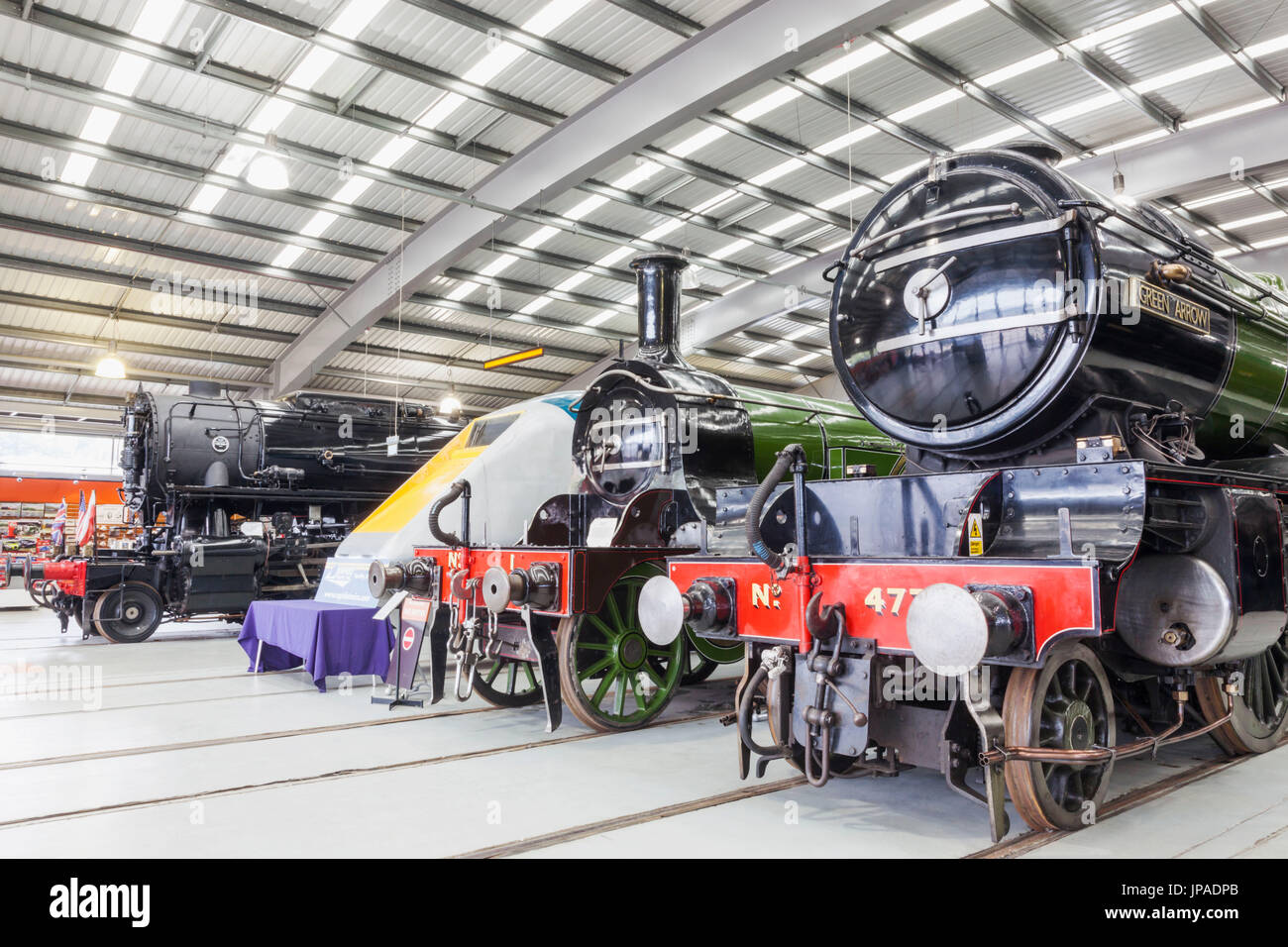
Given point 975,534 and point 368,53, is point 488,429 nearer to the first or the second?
point 368,53

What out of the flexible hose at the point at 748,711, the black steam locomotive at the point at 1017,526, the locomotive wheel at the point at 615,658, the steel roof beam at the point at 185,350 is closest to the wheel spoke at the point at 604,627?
the locomotive wheel at the point at 615,658

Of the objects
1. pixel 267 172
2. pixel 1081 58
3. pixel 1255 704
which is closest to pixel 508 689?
pixel 1255 704

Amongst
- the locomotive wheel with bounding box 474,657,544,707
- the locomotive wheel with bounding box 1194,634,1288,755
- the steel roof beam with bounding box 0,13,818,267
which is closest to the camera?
the locomotive wheel with bounding box 1194,634,1288,755

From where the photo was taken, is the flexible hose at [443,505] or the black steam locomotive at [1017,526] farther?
the flexible hose at [443,505]

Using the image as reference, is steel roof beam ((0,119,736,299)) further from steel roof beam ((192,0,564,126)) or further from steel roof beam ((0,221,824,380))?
steel roof beam ((192,0,564,126))

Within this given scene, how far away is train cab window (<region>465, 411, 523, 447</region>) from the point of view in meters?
7.78

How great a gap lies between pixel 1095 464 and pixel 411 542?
206 inches

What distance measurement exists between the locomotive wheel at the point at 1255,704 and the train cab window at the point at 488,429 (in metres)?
5.46

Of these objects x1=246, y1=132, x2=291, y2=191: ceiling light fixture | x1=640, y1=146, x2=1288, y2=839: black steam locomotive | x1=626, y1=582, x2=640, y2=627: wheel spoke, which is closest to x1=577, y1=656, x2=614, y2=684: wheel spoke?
x1=626, y1=582, x2=640, y2=627: wheel spoke

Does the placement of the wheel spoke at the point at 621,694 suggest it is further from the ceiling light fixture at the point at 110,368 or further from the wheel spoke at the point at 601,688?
the ceiling light fixture at the point at 110,368

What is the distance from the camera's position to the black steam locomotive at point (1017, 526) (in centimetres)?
300

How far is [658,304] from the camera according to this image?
6.18 metres

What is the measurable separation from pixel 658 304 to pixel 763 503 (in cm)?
310

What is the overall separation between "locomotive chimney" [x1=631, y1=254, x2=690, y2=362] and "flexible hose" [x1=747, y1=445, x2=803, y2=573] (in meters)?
2.75
